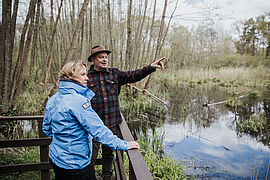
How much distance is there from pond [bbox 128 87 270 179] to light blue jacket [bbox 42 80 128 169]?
2617 mm

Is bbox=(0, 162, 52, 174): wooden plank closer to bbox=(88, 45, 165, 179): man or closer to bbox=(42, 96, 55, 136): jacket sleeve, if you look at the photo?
bbox=(88, 45, 165, 179): man

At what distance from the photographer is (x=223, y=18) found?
19.8ft

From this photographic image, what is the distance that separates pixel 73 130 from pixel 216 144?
4.50m

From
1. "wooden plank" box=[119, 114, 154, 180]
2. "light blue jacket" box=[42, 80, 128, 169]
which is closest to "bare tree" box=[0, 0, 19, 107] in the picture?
"light blue jacket" box=[42, 80, 128, 169]

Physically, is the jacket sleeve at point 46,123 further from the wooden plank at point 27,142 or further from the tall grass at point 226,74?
the tall grass at point 226,74

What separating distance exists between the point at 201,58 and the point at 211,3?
1573cm

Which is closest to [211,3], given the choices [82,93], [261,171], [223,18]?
[223,18]

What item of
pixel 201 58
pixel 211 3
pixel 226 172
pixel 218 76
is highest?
pixel 211 3

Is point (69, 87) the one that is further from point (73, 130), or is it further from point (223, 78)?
point (223, 78)

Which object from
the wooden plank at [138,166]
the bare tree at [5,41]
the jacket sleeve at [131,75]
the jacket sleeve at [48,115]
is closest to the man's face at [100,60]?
the jacket sleeve at [131,75]

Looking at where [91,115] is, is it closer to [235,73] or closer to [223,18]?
[223,18]

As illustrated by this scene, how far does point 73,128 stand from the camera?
1.12 metres

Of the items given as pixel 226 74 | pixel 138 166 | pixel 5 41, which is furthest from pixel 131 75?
pixel 226 74

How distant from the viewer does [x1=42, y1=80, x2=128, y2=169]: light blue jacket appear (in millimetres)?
1098
